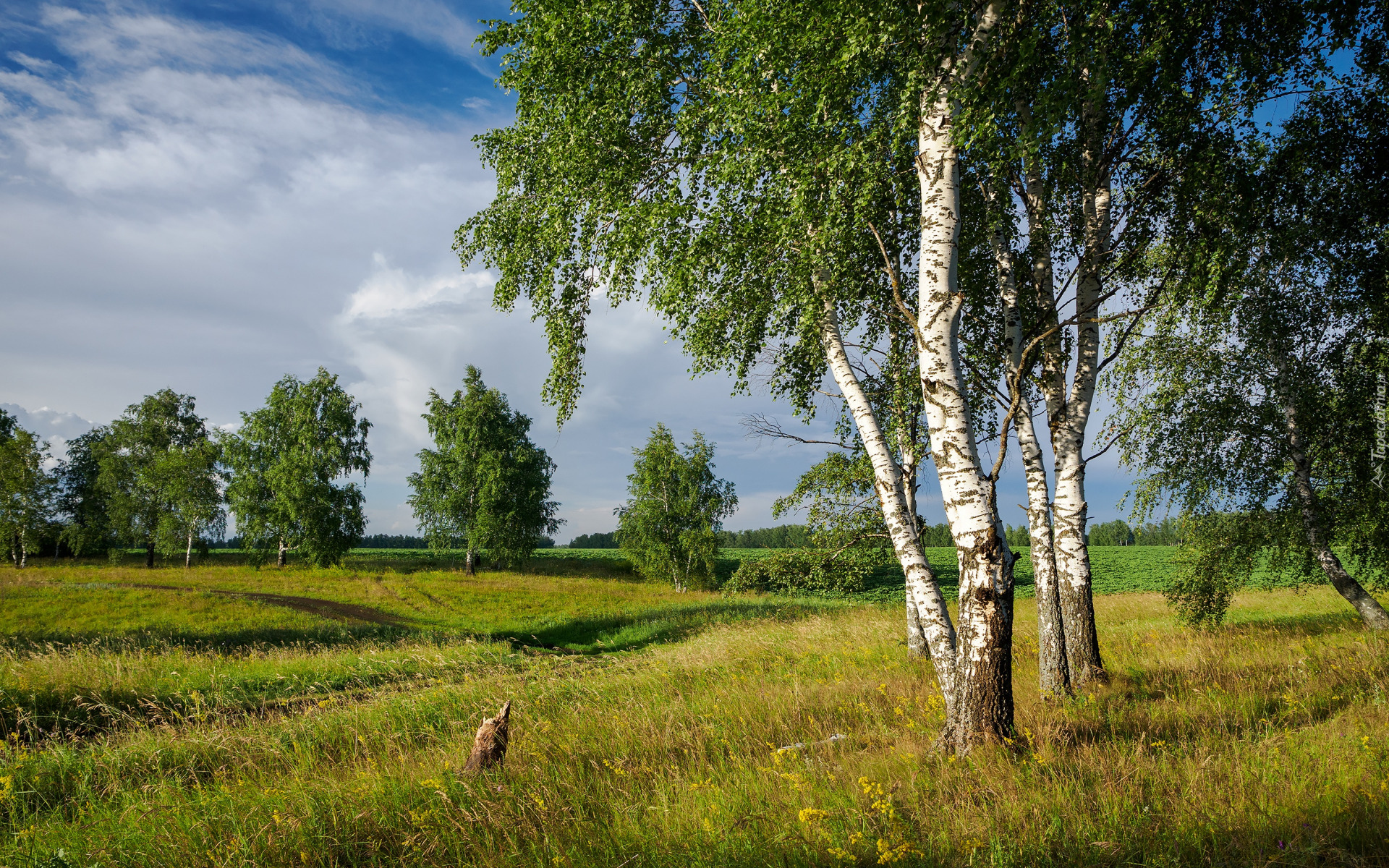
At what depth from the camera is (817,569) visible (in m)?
10.0

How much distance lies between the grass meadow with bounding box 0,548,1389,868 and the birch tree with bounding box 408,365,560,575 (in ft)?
82.1

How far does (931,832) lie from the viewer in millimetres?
3068

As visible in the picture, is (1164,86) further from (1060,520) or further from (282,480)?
(282,480)

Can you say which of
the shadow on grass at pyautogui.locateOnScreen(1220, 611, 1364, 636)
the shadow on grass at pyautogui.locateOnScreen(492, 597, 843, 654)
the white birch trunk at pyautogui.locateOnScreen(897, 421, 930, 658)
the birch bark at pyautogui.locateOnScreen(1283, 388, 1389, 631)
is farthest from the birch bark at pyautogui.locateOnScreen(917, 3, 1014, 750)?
the shadow on grass at pyautogui.locateOnScreen(492, 597, 843, 654)

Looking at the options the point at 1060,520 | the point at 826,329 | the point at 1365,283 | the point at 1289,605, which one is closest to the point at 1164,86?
the point at 826,329

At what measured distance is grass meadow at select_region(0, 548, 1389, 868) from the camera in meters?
3.08

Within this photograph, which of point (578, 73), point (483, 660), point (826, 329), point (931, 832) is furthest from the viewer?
point (483, 660)

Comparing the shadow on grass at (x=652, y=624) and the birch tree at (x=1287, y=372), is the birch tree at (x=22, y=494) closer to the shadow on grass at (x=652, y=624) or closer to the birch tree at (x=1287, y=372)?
the shadow on grass at (x=652, y=624)

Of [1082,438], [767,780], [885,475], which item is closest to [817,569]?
[885,475]

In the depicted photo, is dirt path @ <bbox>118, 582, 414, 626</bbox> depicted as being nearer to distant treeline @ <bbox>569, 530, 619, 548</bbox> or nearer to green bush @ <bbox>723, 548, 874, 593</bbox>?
green bush @ <bbox>723, 548, 874, 593</bbox>

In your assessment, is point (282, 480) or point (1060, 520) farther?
point (282, 480)

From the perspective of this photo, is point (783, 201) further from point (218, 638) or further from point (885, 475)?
point (218, 638)

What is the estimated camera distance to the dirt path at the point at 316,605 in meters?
23.5

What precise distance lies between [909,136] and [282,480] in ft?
133
